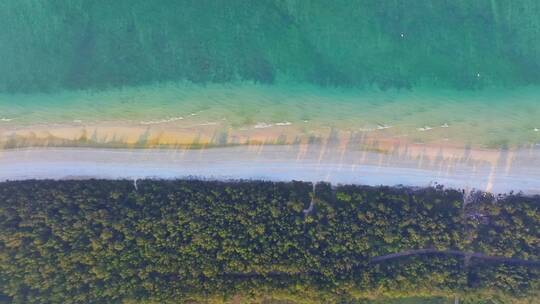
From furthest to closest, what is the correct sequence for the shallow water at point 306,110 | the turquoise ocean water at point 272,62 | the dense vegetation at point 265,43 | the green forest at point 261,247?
the dense vegetation at point 265,43, the turquoise ocean water at point 272,62, the shallow water at point 306,110, the green forest at point 261,247

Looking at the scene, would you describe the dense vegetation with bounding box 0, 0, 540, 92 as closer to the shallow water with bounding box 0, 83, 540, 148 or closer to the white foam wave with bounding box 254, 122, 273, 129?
the shallow water with bounding box 0, 83, 540, 148

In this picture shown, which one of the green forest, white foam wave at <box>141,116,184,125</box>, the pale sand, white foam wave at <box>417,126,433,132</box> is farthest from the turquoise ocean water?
the green forest

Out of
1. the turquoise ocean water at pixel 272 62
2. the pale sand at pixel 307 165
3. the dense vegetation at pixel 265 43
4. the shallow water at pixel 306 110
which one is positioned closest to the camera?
the pale sand at pixel 307 165

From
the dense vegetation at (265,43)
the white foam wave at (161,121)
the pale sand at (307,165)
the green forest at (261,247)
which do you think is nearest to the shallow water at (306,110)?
the white foam wave at (161,121)

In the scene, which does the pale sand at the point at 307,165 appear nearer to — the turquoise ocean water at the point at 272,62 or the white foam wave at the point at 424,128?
the white foam wave at the point at 424,128

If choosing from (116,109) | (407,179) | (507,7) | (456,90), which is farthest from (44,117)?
(507,7)

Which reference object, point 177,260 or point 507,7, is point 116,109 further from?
point 507,7

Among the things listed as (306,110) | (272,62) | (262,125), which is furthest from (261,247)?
(272,62)

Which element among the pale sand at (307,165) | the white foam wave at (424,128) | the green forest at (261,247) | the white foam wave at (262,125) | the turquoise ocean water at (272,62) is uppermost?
the turquoise ocean water at (272,62)
